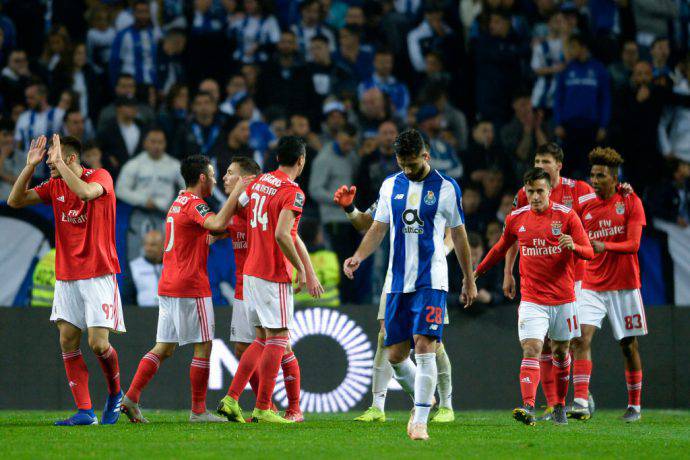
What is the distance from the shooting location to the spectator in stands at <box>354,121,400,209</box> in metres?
14.7

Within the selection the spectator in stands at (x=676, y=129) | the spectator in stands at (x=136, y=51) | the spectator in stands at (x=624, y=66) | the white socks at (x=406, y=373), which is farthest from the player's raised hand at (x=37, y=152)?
the spectator in stands at (x=624, y=66)

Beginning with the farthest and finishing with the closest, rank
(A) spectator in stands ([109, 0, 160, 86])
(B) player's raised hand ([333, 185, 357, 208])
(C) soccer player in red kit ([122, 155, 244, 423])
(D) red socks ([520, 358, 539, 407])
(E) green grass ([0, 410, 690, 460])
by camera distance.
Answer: (A) spectator in stands ([109, 0, 160, 86]), (C) soccer player in red kit ([122, 155, 244, 423]), (D) red socks ([520, 358, 539, 407]), (B) player's raised hand ([333, 185, 357, 208]), (E) green grass ([0, 410, 690, 460])

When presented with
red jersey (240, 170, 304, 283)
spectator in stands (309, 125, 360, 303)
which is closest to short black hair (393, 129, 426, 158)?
red jersey (240, 170, 304, 283)

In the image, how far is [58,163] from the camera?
8.70m

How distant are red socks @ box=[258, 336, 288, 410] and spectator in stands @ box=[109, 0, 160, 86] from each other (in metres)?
8.18

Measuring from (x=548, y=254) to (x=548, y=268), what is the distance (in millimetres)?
133

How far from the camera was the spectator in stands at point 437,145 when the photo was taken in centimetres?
1504

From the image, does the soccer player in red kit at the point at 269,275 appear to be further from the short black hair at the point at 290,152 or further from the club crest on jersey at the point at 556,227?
the club crest on jersey at the point at 556,227

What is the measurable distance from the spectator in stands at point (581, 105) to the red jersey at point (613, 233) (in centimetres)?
472

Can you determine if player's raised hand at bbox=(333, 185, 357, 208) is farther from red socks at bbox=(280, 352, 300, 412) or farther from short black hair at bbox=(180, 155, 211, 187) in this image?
red socks at bbox=(280, 352, 300, 412)

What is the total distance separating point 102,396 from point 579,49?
8.73m

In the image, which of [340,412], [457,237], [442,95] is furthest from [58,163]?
[442,95]

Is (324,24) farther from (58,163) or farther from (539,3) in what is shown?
(58,163)

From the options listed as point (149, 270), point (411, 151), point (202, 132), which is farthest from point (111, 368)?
point (202, 132)
